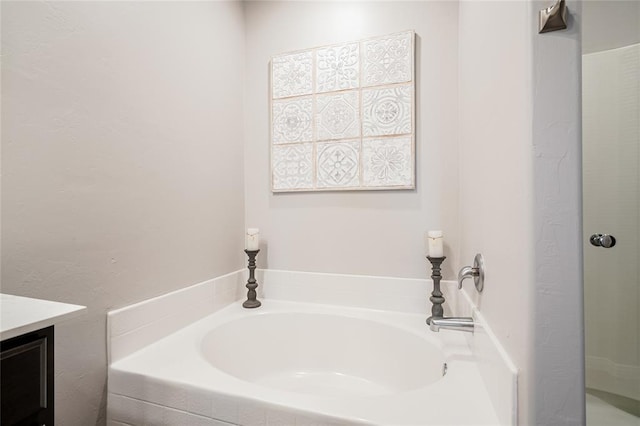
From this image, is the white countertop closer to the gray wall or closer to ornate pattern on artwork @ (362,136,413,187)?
the gray wall

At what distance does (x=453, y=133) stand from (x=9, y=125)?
1.74 meters

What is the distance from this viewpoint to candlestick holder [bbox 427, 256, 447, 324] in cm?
143

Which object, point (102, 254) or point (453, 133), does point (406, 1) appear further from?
point (102, 254)

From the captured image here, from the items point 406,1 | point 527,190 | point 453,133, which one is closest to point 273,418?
point 527,190

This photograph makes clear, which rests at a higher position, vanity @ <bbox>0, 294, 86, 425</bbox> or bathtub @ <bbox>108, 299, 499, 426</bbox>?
vanity @ <bbox>0, 294, 86, 425</bbox>

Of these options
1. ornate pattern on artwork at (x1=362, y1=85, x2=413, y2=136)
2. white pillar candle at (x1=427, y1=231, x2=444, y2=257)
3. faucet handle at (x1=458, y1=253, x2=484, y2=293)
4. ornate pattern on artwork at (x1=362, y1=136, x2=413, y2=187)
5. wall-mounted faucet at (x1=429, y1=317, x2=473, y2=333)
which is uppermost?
ornate pattern on artwork at (x1=362, y1=85, x2=413, y2=136)

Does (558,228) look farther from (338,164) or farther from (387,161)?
(338,164)

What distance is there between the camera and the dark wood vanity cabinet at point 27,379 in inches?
19.2

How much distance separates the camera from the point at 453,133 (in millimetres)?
1547

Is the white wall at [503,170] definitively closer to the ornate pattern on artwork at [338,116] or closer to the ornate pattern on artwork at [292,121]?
the ornate pattern on artwork at [338,116]

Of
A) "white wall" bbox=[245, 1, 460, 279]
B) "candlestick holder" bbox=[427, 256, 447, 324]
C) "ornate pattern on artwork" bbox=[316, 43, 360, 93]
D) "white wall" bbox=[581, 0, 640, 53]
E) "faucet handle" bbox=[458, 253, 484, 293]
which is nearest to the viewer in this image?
"faucet handle" bbox=[458, 253, 484, 293]

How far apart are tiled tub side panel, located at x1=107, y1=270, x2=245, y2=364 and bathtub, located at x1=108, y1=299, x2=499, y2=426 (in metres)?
0.04

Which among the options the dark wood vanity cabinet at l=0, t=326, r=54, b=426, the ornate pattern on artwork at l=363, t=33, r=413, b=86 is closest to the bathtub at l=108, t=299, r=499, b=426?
the dark wood vanity cabinet at l=0, t=326, r=54, b=426

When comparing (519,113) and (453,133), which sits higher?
(453,133)
